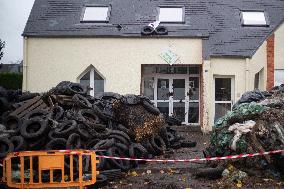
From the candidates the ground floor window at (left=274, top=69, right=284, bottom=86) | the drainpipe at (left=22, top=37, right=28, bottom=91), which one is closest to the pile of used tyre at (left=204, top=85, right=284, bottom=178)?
the ground floor window at (left=274, top=69, right=284, bottom=86)

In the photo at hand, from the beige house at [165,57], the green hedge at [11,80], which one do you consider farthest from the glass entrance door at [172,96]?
the green hedge at [11,80]

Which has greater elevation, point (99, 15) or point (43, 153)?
point (99, 15)

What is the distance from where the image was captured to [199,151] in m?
13.1

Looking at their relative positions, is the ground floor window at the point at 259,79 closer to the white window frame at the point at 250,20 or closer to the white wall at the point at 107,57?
the white window frame at the point at 250,20

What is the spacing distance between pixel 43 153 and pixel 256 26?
15.1m

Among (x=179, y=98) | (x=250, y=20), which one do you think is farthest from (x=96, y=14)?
(x=250, y=20)

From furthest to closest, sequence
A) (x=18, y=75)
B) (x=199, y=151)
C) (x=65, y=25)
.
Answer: (x=18, y=75)
(x=65, y=25)
(x=199, y=151)

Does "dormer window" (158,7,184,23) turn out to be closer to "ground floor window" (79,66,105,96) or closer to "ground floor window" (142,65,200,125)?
"ground floor window" (142,65,200,125)

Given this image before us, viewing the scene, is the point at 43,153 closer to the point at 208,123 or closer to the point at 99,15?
the point at 208,123

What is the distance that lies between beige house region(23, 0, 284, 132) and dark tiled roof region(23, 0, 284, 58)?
48mm

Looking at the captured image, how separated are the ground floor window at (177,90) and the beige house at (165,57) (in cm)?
5

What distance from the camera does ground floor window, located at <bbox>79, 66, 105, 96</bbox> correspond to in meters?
19.1

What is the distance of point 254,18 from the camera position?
2030 centimetres

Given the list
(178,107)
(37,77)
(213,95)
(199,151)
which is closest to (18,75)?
(37,77)
